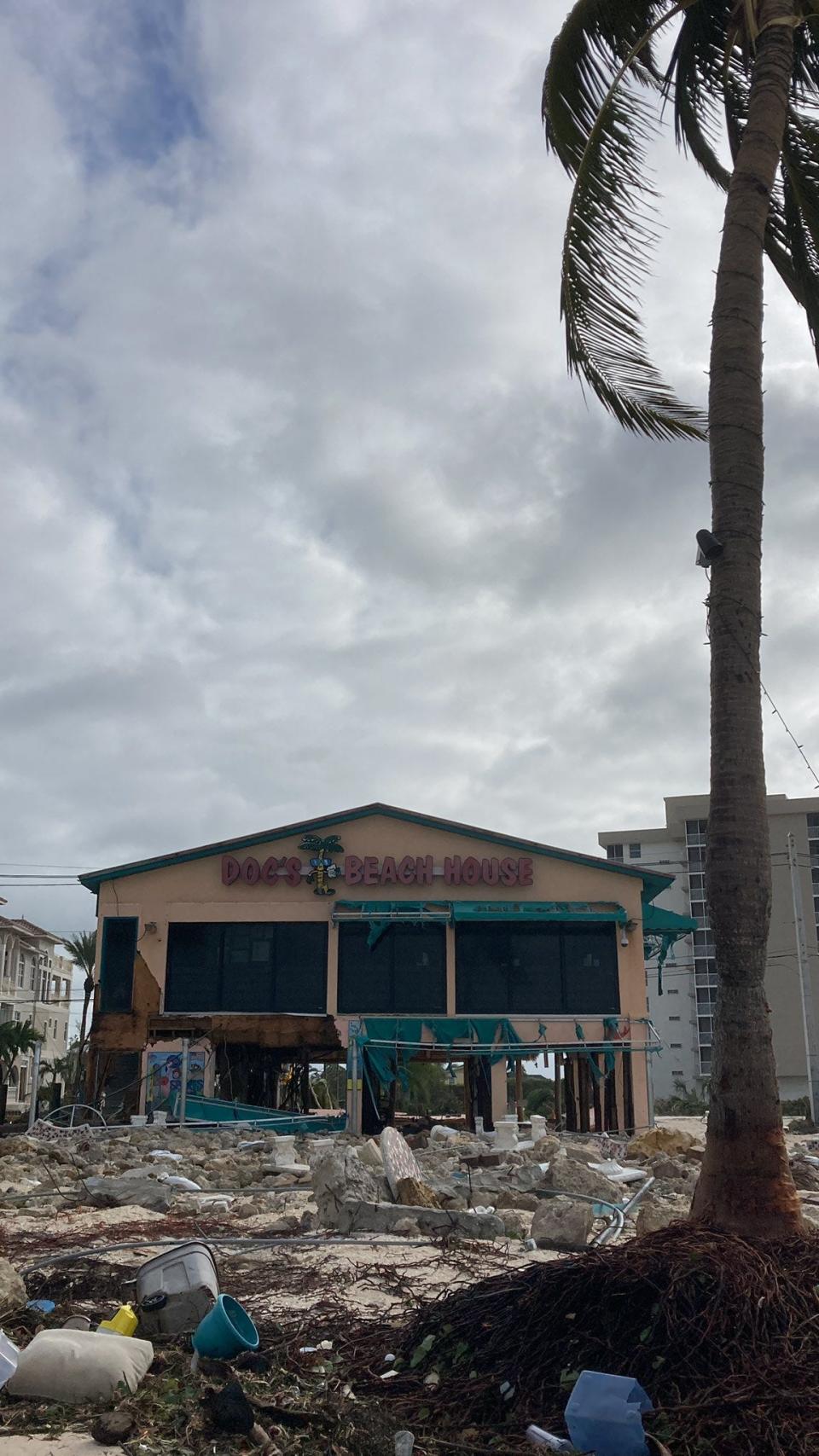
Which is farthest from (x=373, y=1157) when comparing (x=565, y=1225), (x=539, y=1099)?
(x=539, y=1099)

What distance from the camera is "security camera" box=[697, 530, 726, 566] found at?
9039 millimetres

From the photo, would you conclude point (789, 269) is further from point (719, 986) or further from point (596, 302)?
point (719, 986)

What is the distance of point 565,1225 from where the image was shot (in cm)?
952

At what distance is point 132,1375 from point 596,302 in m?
9.19

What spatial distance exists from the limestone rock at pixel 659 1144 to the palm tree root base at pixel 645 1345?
43.4 ft

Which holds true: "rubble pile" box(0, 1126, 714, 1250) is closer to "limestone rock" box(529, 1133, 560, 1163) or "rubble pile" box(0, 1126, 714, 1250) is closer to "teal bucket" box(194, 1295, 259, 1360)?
"limestone rock" box(529, 1133, 560, 1163)

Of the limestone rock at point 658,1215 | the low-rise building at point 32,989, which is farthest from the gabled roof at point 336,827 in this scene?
the low-rise building at point 32,989

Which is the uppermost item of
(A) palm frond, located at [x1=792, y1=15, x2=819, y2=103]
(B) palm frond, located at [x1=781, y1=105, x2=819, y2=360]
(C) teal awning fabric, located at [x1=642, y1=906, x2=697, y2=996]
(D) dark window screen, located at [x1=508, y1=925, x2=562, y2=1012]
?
(A) palm frond, located at [x1=792, y1=15, x2=819, y2=103]

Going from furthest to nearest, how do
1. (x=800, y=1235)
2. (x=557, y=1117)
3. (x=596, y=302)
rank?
(x=557, y=1117) < (x=596, y=302) < (x=800, y=1235)

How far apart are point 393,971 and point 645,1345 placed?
90.0ft

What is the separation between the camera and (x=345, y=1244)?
31.8 ft

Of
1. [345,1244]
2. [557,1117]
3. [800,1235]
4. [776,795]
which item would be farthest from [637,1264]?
[776,795]

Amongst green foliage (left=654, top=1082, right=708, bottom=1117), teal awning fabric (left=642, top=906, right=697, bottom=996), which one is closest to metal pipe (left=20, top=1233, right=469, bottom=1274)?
teal awning fabric (left=642, top=906, right=697, bottom=996)

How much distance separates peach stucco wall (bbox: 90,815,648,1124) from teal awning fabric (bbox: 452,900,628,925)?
0.18m
